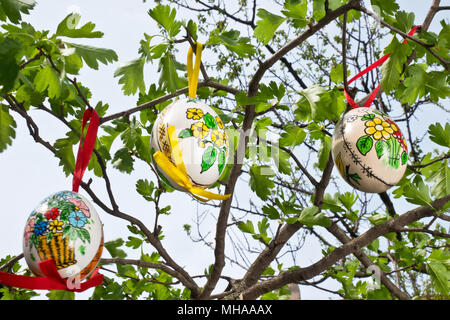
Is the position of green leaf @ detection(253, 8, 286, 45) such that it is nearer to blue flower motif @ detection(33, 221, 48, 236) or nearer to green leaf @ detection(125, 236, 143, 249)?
blue flower motif @ detection(33, 221, 48, 236)

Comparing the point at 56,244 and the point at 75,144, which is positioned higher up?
the point at 75,144

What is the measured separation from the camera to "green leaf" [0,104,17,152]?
114 cm

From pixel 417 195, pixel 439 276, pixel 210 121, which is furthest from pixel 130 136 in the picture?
pixel 439 276

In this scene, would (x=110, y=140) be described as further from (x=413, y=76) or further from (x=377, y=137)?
(x=413, y=76)

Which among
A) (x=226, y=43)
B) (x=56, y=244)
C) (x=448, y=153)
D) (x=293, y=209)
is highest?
(x=226, y=43)

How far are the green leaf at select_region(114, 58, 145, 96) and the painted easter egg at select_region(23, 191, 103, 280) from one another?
0.35m

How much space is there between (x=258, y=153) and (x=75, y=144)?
55cm

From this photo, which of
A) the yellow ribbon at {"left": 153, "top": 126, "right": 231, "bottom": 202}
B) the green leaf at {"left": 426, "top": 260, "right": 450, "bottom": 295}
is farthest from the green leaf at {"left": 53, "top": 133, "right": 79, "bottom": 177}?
the green leaf at {"left": 426, "top": 260, "right": 450, "bottom": 295}

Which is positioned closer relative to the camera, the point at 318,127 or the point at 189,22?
the point at 189,22

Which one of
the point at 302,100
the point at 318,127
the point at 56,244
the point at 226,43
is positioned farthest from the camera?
the point at 318,127

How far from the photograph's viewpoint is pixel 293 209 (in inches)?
55.8

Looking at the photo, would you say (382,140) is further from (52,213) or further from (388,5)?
(52,213)

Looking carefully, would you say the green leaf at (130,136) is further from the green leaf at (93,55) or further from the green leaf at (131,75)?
the green leaf at (93,55)

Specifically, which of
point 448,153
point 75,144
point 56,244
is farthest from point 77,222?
point 448,153
